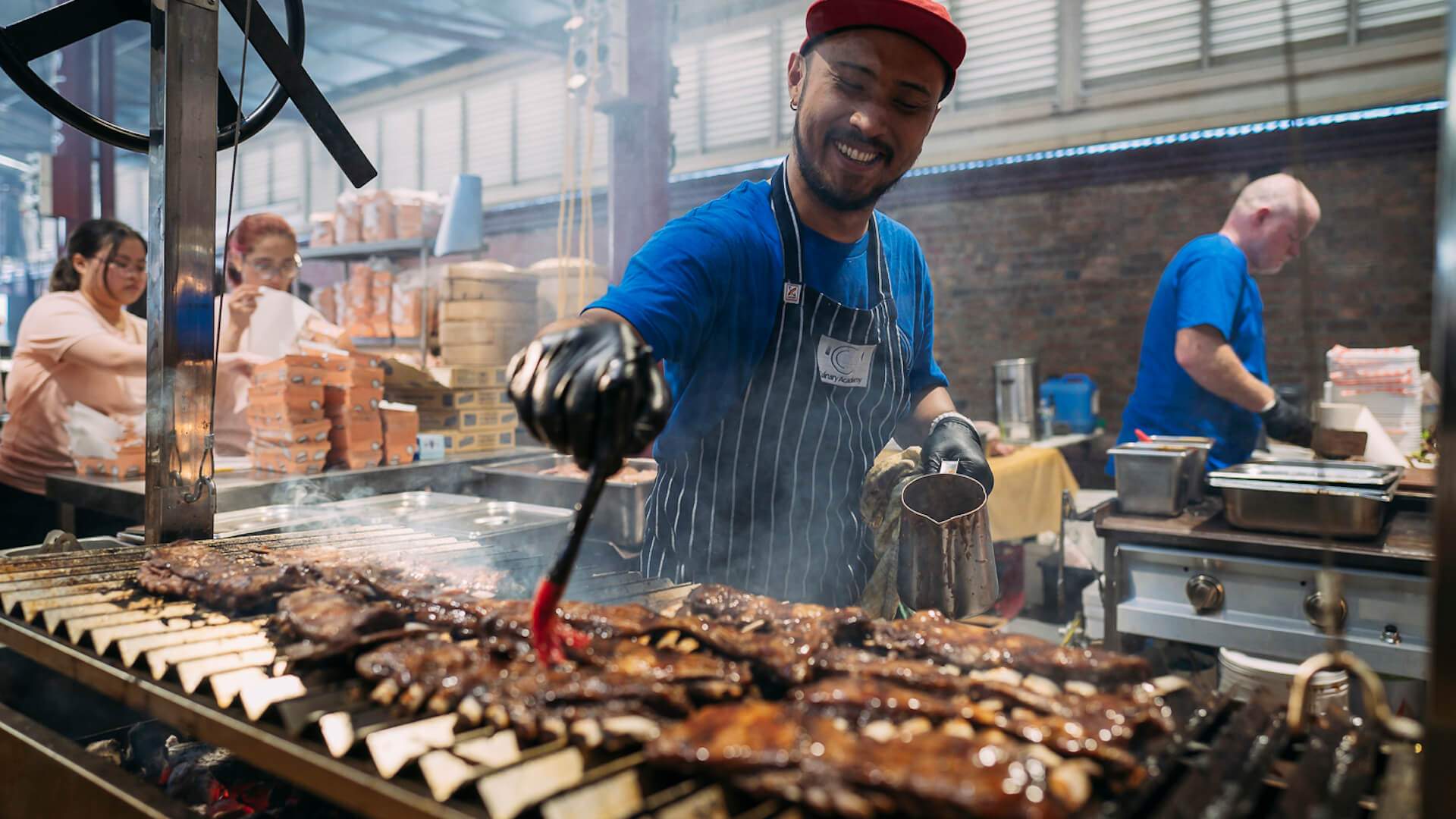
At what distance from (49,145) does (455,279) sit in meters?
14.5

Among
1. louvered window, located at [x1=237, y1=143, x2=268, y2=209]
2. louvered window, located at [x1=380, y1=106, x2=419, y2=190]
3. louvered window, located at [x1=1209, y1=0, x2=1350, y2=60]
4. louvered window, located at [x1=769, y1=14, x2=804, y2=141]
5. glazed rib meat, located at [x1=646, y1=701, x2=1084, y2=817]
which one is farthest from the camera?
louvered window, located at [x1=237, y1=143, x2=268, y2=209]

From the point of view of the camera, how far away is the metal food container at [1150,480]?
3357 mm

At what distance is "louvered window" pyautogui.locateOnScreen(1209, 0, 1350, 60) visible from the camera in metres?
7.22

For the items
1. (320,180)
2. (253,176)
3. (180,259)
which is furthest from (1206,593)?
(253,176)

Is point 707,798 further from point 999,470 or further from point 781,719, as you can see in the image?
point 999,470

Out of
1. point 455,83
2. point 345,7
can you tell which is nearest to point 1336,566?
point 345,7

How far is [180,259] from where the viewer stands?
2.24m

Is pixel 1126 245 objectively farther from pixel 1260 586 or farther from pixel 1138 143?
pixel 1260 586

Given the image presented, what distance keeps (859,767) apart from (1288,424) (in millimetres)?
4086

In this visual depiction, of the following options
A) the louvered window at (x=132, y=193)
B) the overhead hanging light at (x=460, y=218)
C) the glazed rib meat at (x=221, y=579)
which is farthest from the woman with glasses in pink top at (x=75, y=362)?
the louvered window at (x=132, y=193)

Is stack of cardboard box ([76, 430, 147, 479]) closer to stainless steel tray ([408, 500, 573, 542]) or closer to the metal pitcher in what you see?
stainless steel tray ([408, 500, 573, 542])

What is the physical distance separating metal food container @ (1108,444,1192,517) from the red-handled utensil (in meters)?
2.67

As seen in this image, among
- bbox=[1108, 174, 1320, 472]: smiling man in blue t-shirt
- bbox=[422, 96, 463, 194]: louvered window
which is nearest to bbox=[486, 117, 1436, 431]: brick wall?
bbox=[1108, 174, 1320, 472]: smiling man in blue t-shirt

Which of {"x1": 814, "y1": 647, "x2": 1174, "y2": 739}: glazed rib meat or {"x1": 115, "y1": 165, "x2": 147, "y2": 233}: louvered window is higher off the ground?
{"x1": 115, "y1": 165, "x2": 147, "y2": 233}: louvered window
